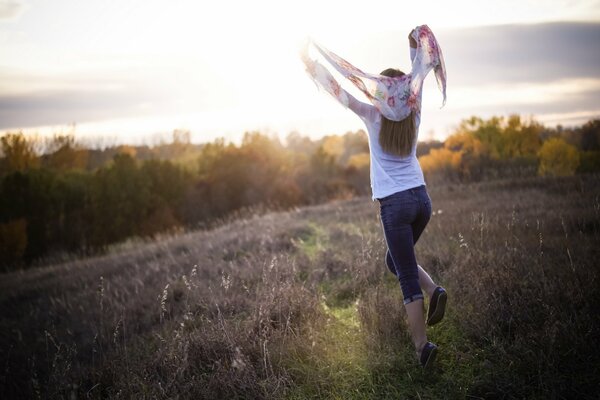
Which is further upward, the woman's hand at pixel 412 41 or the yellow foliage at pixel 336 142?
the yellow foliage at pixel 336 142

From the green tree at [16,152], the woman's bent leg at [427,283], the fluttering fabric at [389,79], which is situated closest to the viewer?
the fluttering fabric at [389,79]

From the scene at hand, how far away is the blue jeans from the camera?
2797 millimetres

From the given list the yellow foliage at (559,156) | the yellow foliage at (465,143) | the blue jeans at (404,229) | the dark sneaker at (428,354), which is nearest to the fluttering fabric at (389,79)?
the blue jeans at (404,229)

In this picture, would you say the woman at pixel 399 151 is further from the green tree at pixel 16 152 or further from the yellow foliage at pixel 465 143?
the green tree at pixel 16 152

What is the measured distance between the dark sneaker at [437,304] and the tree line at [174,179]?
81.3ft

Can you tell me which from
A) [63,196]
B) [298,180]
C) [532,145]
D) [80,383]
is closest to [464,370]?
[80,383]

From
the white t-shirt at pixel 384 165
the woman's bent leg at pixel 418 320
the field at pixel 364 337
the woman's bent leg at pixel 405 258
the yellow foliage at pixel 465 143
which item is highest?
the yellow foliage at pixel 465 143

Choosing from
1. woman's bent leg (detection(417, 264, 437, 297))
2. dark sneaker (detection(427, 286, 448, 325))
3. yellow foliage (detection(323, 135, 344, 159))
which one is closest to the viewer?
dark sneaker (detection(427, 286, 448, 325))

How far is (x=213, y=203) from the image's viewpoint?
44.5 meters

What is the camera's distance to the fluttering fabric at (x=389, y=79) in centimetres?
273

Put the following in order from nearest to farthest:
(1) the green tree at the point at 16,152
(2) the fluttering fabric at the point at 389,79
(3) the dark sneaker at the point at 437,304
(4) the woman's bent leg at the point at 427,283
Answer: (2) the fluttering fabric at the point at 389,79 → (3) the dark sneaker at the point at 437,304 → (4) the woman's bent leg at the point at 427,283 → (1) the green tree at the point at 16,152

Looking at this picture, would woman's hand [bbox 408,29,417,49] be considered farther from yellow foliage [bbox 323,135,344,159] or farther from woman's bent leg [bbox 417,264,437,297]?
yellow foliage [bbox 323,135,344,159]

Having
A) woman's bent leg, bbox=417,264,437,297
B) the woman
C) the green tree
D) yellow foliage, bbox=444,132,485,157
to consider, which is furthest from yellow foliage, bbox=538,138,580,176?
the green tree

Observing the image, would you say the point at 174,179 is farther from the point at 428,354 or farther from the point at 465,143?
the point at 428,354
